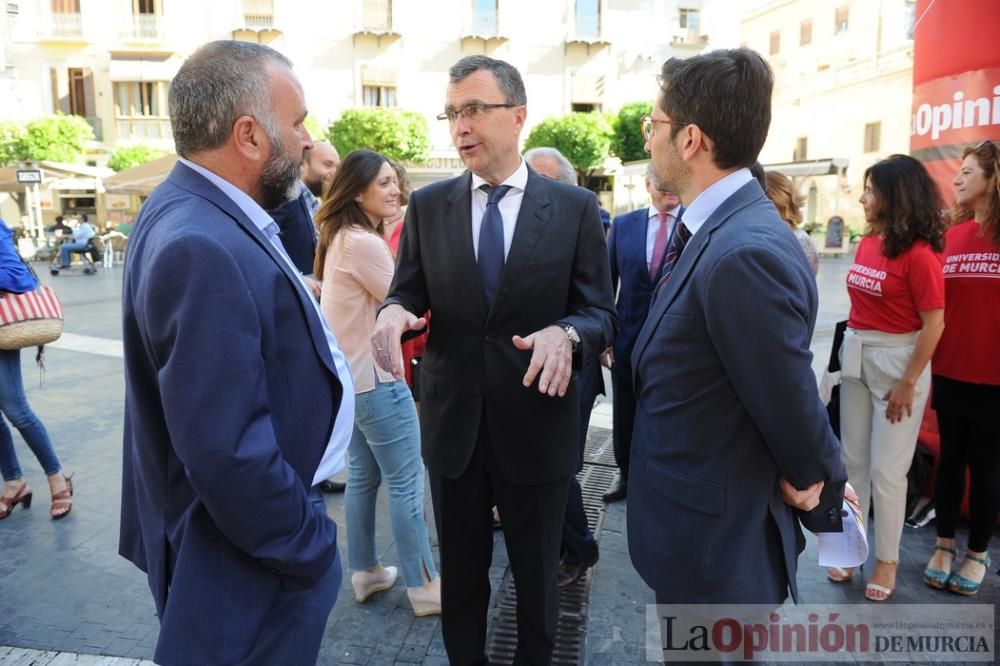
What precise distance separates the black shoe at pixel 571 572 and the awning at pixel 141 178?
15.3m

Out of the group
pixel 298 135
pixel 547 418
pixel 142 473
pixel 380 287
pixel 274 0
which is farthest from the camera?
pixel 274 0

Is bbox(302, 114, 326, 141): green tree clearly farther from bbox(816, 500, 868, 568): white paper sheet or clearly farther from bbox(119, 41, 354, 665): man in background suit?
bbox(816, 500, 868, 568): white paper sheet

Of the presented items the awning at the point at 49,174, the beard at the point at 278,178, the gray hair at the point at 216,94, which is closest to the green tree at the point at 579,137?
the awning at the point at 49,174

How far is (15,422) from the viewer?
3.96 metres

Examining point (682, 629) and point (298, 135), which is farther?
point (682, 629)

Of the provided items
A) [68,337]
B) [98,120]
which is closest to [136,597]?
[68,337]

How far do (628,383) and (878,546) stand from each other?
1572 millimetres

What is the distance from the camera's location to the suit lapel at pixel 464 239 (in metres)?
2.29

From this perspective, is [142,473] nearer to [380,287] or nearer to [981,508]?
[380,287]

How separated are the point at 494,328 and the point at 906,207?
2.11 meters

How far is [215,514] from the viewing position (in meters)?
1.38

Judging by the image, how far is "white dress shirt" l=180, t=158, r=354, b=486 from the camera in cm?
155

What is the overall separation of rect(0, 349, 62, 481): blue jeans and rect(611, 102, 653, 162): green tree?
27739 millimetres

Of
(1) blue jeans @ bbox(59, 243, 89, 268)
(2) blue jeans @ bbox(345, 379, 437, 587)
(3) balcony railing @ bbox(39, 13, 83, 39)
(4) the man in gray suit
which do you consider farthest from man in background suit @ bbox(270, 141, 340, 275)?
(3) balcony railing @ bbox(39, 13, 83, 39)
